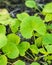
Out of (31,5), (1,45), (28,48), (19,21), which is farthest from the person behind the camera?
(31,5)

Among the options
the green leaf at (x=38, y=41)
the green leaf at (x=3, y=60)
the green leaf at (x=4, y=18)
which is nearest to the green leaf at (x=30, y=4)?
the green leaf at (x=4, y=18)

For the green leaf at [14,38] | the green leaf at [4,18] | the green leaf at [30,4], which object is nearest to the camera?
the green leaf at [14,38]

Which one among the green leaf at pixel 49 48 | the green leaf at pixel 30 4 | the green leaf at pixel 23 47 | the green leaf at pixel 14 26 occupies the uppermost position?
the green leaf at pixel 30 4

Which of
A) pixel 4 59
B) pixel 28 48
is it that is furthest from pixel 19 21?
pixel 4 59

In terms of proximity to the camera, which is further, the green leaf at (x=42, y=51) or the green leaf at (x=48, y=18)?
the green leaf at (x=48, y=18)

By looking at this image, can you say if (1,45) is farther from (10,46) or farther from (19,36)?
(19,36)

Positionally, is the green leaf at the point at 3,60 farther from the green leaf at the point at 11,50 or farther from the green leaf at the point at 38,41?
the green leaf at the point at 38,41
